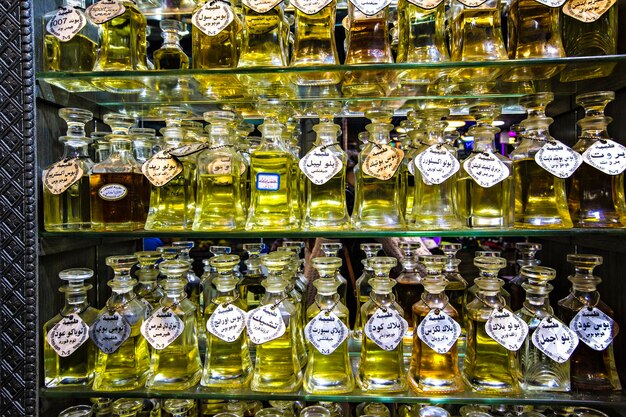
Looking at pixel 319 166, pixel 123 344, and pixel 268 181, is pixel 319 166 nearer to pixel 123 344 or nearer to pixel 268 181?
pixel 268 181

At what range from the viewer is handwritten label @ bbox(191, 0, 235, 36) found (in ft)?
3.53

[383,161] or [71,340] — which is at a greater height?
[383,161]

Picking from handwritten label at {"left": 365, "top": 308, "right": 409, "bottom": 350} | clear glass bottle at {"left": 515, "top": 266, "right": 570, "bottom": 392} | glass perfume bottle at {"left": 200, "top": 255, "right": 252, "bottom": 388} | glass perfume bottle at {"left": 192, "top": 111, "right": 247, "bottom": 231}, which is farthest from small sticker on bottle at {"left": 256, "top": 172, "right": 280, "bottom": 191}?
clear glass bottle at {"left": 515, "top": 266, "right": 570, "bottom": 392}

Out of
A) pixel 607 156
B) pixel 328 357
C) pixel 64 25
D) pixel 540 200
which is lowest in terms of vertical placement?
pixel 328 357

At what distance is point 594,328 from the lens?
1030 mm

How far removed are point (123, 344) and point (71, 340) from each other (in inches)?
4.8

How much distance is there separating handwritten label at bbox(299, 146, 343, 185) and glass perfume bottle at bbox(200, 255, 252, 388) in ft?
0.93

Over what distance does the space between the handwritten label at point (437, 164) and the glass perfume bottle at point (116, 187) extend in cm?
74

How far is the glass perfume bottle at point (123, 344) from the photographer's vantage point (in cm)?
108

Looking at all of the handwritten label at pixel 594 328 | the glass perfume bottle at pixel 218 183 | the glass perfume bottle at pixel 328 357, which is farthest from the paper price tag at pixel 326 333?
the handwritten label at pixel 594 328

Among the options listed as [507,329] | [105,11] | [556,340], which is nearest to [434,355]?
[507,329]

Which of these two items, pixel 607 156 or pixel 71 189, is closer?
pixel 607 156

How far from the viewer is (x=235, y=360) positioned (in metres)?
1.09

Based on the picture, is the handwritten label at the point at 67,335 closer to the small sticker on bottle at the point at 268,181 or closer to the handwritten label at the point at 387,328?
the small sticker on bottle at the point at 268,181
